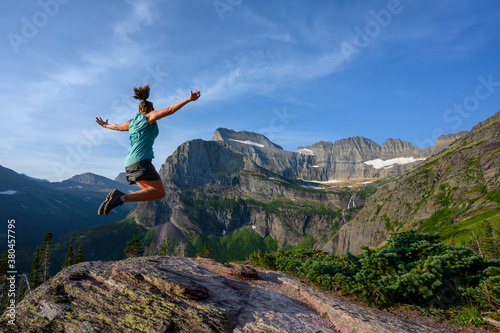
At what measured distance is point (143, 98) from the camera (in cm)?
707

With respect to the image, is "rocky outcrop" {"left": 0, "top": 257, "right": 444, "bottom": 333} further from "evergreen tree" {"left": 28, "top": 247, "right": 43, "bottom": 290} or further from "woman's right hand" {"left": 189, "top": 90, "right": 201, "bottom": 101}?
"evergreen tree" {"left": 28, "top": 247, "right": 43, "bottom": 290}

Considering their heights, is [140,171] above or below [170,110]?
below

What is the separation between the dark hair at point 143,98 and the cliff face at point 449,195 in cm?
14116

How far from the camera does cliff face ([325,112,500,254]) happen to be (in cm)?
13538

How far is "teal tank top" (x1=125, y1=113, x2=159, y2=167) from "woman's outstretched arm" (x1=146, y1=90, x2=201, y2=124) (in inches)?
7.1

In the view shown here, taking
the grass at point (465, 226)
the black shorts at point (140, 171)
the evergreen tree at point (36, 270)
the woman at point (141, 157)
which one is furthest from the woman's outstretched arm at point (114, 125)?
the grass at point (465, 226)

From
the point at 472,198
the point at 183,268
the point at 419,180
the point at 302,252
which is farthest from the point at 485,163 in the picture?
the point at 183,268

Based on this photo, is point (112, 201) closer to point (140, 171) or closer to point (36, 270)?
point (140, 171)

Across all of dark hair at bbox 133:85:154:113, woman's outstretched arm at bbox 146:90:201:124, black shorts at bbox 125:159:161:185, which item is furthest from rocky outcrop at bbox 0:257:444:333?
dark hair at bbox 133:85:154:113

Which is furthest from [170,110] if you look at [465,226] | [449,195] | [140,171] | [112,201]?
[449,195]

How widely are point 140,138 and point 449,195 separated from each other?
201 meters

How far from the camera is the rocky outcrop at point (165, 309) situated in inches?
290

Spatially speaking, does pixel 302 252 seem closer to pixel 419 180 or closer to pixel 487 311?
pixel 487 311

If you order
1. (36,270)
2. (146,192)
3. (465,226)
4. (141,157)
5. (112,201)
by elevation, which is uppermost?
(465,226)
